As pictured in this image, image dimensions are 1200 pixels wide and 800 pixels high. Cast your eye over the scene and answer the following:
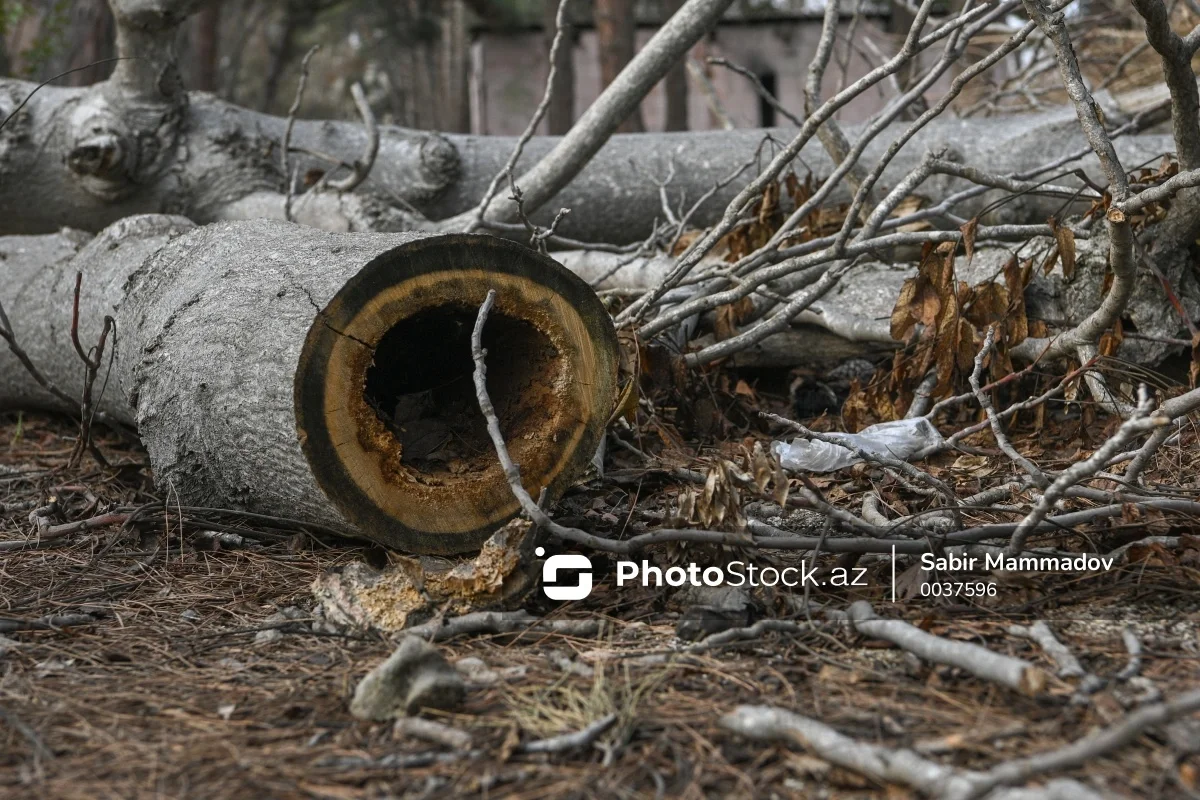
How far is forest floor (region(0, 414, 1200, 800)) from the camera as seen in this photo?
172 cm

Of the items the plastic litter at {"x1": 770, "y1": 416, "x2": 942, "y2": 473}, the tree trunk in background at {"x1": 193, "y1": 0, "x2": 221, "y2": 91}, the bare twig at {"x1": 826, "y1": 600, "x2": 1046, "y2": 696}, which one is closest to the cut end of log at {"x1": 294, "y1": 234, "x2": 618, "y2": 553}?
the plastic litter at {"x1": 770, "y1": 416, "x2": 942, "y2": 473}

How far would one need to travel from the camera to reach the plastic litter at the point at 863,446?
3.29 metres

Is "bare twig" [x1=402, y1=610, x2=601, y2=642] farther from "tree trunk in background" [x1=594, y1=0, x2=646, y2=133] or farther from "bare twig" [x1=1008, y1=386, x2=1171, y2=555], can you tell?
"tree trunk in background" [x1=594, y1=0, x2=646, y2=133]

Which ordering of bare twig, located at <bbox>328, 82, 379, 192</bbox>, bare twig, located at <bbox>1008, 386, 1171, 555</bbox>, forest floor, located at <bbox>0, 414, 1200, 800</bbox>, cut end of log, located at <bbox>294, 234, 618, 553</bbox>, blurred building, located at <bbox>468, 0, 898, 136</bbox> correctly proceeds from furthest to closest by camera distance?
blurred building, located at <bbox>468, 0, 898, 136</bbox>
bare twig, located at <bbox>328, 82, 379, 192</bbox>
cut end of log, located at <bbox>294, 234, 618, 553</bbox>
bare twig, located at <bbox>1008, 386, 1171, 555</bbox>
forest floor, located at <bbox>0, 414, 1200, 800</bbox>

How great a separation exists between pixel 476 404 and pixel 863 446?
1.13 meters

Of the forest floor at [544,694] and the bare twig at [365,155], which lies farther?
the bare twig at [365,155]

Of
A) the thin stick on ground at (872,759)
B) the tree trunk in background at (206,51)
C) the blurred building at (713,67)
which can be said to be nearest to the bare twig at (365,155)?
the thin stick on ground at (872,759)

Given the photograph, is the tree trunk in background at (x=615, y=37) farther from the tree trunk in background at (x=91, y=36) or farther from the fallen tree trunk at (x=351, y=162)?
the tree trunk in background at (x=91, y=36)

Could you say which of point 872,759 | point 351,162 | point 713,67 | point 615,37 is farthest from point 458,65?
point 872,759

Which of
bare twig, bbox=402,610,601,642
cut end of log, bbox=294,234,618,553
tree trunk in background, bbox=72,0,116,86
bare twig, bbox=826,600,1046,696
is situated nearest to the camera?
bare twig, bbox=826,600,1046,696

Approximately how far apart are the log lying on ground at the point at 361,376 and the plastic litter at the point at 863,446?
764mm

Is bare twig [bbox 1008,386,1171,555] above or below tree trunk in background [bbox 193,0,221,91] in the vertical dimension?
below

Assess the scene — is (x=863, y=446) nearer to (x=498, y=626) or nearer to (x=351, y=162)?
(x=498, y=626)

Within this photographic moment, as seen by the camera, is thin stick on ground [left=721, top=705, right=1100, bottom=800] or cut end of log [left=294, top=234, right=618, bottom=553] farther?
cut end of log [left=294, top=234, right=618, bottom=553]
